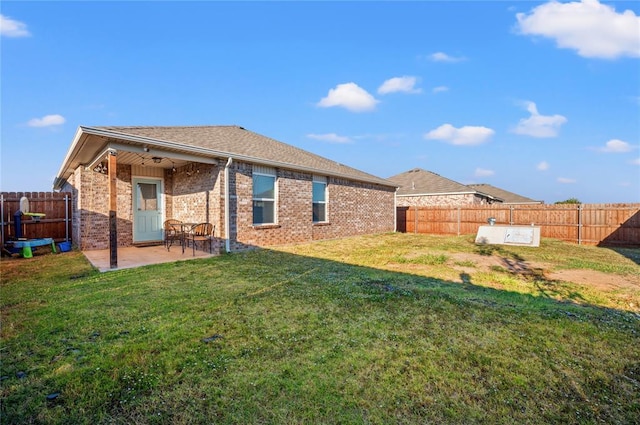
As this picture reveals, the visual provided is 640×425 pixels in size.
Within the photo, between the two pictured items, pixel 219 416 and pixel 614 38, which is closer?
pixel 219 416

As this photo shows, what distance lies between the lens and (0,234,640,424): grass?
81.7 inches

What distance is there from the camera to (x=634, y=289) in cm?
534

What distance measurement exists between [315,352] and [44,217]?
Result: 1220 centimetres

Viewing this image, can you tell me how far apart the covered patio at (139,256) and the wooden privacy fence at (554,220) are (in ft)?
42.7

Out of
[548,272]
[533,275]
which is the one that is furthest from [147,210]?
[548,272]

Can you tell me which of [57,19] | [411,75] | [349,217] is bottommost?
[349,217]

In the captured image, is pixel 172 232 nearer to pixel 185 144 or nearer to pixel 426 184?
pixel 185 144

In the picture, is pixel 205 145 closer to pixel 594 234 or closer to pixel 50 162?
pixel 50 162

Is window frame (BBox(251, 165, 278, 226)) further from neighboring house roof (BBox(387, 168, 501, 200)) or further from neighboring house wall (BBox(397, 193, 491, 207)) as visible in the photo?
neighboring house wall (BBox(397, 193, 491, 207))

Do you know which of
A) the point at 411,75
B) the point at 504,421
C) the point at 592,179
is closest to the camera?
the point at 504,421

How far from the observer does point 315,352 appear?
9.45 feet

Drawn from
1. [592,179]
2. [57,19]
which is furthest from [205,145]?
[592,179]

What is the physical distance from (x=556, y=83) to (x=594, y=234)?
21.8 ft

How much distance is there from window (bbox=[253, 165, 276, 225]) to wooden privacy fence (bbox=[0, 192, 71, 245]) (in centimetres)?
712
